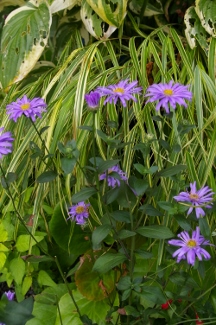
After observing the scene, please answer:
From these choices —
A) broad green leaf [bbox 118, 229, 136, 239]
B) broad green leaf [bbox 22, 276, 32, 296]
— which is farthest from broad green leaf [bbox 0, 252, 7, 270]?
broad green leaf [bbox 118, 229, 136, 239]

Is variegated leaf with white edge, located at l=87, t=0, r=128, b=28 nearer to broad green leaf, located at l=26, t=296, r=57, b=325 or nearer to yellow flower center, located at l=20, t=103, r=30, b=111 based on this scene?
yellow flower center, located at l=20, t=103, r=30, b=111

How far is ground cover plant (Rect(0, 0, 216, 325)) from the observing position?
3.19ft

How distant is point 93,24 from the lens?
1.64m

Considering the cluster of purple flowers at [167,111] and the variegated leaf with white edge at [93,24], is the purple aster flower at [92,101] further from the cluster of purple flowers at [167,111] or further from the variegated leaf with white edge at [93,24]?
the variegated leaf with white edge at [93,24]

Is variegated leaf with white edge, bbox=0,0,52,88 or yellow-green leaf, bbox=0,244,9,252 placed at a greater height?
variegated leaf with white edge, bbox=0,0,52,88

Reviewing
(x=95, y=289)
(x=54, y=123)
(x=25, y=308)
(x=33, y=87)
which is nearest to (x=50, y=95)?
(x=33, y=87)

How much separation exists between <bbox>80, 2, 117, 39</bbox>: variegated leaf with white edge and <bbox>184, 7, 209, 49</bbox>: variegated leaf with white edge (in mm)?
227

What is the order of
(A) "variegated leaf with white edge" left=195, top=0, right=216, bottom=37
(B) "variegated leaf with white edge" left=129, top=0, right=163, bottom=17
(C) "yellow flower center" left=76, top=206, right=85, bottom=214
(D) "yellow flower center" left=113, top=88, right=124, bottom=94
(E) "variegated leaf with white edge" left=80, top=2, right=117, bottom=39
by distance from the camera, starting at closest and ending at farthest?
(D) "yellow flower center" left=113, top=88, right=124, bottom=94 < (C) "yellow flower center" left=76, top=206, right=85, bottom=214 < (A) "variegated leaf with white edge" left=195, top=0, right=216, bottom=37 < (E) "variegated leaf with white edge" left=80, top=2, right=117, bottom=39 < (B) "variegated leaf with white edge" left=129, top=0, right=163, bottom=17

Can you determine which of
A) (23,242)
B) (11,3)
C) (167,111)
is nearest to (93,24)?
(11,3)

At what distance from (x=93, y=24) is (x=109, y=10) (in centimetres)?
11

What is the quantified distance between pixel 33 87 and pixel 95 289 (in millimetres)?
684

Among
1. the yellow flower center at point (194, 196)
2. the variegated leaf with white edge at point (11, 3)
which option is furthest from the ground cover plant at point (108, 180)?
the variegated leaf with white edge at point (11, 3)

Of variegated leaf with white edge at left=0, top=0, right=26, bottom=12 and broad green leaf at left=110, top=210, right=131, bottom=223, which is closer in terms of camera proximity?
broad green leaf at left=110, top=210, right=131, bottom=223

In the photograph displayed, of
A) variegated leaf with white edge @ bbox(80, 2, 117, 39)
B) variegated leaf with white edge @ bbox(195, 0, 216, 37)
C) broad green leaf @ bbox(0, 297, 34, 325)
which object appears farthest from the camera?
variegated leaf with white edge @ bbox(80, 2, 117, 39)
